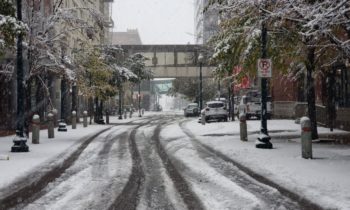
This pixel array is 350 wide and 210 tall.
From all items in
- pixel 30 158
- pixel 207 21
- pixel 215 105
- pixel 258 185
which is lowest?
pixel 258 185

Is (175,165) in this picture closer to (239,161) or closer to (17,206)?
(239,161)

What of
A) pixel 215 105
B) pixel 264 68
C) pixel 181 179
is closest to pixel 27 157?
pixel 181 179

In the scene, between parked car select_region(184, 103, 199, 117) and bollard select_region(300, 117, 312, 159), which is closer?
bollard select_region(300, 117, 312, 159)

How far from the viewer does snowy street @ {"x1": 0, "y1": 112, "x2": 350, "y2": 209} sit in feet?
27.5

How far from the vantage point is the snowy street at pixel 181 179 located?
838cm

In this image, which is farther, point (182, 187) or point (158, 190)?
point (182, 187)

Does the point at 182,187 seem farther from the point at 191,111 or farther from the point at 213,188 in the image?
the point at 191,111

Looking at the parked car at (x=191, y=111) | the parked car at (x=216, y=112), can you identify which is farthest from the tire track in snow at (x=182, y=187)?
the parked car at (x=191, y=111)

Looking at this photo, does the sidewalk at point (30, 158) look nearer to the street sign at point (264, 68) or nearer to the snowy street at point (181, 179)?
the snowy street at point (181, 179)

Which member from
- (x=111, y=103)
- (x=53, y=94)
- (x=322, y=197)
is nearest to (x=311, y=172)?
(x=322, y=197)

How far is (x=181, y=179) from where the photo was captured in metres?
10.9

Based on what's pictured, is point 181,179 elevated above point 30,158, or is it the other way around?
point 30,158

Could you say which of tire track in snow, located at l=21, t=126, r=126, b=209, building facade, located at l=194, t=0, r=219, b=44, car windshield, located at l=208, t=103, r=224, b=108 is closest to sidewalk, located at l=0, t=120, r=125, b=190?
tire track in snow, located at l=21, t=126, r=126, b=209

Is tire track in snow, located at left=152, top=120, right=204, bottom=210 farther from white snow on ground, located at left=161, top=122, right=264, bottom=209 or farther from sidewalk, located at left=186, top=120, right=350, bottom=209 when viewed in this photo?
sidewalk, located at left=186, top=120, right=350, bottom=209
